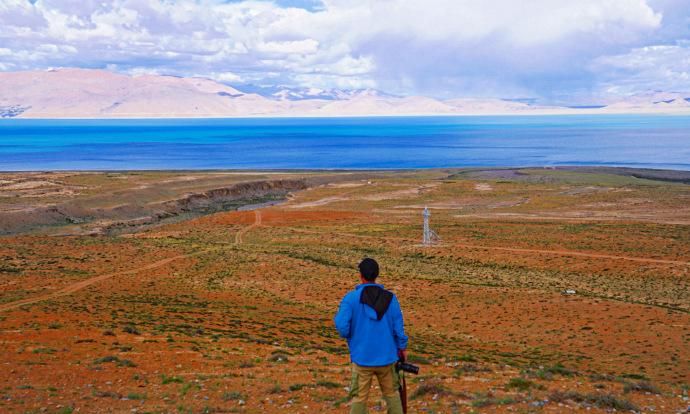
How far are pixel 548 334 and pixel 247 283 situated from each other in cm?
1449

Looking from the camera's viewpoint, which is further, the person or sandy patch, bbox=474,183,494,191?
sandy patch, bbox=474,183,494,191

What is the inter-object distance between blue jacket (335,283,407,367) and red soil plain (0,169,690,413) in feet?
11.5

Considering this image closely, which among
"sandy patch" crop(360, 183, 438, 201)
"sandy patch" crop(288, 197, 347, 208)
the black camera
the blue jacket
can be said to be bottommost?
"sandy patch" crop(288, 197, 347, 208)

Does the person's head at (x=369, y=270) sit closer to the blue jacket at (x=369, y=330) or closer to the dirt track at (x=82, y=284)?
the blue jacket at (x=369, y=330)

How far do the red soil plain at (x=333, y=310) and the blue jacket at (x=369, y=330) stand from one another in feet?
11.5

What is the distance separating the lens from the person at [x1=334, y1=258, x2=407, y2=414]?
765 centimetres

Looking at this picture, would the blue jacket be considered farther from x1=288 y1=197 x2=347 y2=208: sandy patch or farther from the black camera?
x1=288 y1=197 x2=347 y2=208: sandy patch

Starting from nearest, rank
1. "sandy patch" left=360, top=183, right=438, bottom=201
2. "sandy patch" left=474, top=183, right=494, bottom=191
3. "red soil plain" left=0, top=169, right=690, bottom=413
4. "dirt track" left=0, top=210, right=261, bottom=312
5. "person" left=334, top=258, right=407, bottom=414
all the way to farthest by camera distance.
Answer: "person" left=334, top=258, right=407, bottom=414 → "red soil plain" left=0, top=169, right=690, bottom=413 → "dirt track" left=0, top=210, right=261, bottom=312 → "sandy patch" left=360, top=183, right=438, bottom=201 → "sandy patch" left=474, top=183, right=494, bottom=191

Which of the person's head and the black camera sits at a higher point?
the person's head

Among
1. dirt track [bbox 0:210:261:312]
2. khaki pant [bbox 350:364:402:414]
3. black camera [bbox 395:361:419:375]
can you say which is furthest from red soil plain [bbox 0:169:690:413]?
black camera [bbox 395:361:419:375]

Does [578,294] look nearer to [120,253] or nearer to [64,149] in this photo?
[120,253]

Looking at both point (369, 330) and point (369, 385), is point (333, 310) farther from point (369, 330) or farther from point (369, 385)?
point (369, 330)

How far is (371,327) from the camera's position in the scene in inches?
303

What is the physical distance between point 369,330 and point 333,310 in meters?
17.1
